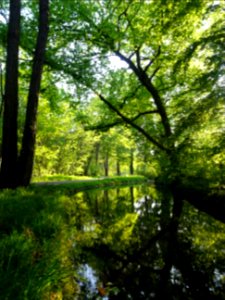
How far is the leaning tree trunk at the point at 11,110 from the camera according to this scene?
355 inches

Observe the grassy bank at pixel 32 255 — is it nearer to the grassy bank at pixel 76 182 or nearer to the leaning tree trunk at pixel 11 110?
the leaning tree trunk at pixel 11 110

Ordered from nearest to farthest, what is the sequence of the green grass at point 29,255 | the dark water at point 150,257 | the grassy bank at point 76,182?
the green grass at point 29,255
the dark water at point 150,257
the grassy bank at point 76,182

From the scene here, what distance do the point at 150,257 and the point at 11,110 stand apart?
5.96 meters

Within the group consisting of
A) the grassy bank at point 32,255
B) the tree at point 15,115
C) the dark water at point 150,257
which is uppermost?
the tree at point 15,115

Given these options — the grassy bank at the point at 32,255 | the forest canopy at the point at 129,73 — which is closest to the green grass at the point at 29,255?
the grassy bank at the point at 32,255

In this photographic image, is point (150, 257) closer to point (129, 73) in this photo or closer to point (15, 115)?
point (15, 115)

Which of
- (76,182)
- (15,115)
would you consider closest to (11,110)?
(15,115)

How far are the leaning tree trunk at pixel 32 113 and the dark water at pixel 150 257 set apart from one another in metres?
2.32

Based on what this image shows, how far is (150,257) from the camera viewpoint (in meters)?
6.44

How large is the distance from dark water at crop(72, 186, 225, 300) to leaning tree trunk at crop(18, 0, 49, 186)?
2319 millimetres

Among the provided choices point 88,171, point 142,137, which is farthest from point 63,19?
point 88,171

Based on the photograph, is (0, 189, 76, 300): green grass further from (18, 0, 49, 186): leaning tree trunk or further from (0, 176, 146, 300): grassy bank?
(18, 0, 49, 186): leaning tree trunk

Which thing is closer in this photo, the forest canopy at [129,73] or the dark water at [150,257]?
the dark water at [150,257]

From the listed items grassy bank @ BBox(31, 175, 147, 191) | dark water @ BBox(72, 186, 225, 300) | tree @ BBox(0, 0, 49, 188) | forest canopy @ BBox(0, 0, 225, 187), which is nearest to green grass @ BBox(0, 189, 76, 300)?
dark water @ BBox(72, 186, 225, 300)
